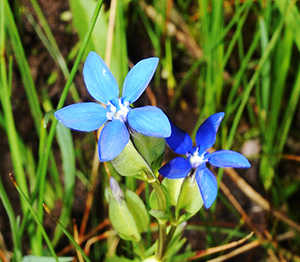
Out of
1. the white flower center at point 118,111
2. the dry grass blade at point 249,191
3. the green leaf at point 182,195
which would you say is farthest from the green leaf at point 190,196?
the dry grass blade at point 249,191

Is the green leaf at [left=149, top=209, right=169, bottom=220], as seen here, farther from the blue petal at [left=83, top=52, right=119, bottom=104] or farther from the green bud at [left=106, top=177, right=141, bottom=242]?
the blue petal at [left=83, top=52, right=119, bottom=104]

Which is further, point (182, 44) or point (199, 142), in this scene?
point (182, 44)

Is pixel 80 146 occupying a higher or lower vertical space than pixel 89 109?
lower

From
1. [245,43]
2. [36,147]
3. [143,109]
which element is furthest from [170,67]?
[143,109]

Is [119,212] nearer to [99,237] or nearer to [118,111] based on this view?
[118,111]

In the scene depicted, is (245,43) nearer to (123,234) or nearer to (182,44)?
(182,44)

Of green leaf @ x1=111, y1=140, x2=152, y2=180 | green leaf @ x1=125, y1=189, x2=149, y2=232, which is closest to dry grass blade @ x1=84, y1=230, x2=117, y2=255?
green leaf @ x1=125, y1=189, x2=149, y2=232

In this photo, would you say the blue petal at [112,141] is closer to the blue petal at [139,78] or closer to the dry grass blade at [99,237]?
the blue petal at [139,78]
